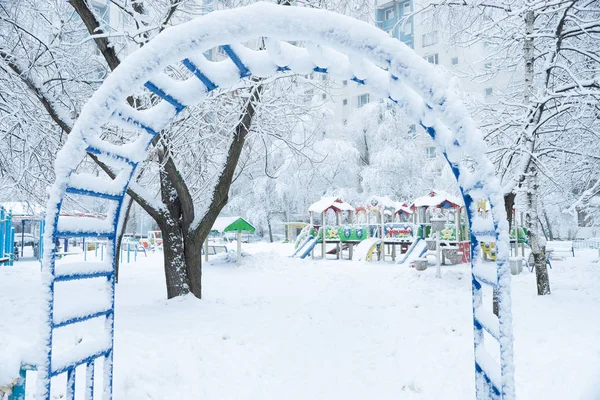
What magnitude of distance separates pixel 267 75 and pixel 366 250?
1369cm

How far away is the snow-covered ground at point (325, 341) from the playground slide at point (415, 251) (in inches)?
206

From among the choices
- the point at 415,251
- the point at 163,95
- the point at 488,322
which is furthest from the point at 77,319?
the point at 415,251

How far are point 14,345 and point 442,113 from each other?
4.33 meters

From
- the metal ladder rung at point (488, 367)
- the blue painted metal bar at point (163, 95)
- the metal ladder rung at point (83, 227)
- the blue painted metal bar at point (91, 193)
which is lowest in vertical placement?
the metal ladder rung at point (488, 367)

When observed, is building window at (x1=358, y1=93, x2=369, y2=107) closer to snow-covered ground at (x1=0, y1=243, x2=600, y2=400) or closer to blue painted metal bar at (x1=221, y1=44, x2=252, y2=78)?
snow-covered ground at (x1=0, y1=243, x2=600, y2=400)

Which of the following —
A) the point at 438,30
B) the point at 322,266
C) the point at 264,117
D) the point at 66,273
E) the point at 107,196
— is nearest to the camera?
the point at 66,273

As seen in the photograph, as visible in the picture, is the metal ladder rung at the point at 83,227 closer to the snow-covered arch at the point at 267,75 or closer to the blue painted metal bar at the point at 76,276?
the snow-covered arch at the point at 267,75

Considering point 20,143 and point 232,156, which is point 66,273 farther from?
point 20,143

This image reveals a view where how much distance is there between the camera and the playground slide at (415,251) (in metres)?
14.5

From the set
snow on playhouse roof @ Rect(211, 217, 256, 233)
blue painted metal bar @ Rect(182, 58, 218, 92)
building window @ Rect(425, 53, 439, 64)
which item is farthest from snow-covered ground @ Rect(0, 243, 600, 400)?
building window @ Rect(425, 53, 439, 64)

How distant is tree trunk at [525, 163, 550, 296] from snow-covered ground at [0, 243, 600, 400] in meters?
0.38

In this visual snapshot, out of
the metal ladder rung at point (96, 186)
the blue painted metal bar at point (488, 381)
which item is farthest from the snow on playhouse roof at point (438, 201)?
the metal ladder rung at point (96, 186)

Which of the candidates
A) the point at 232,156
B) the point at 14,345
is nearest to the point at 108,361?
the point at 14,345

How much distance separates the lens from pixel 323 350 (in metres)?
5.25
